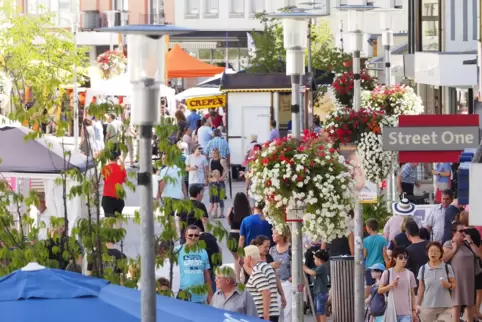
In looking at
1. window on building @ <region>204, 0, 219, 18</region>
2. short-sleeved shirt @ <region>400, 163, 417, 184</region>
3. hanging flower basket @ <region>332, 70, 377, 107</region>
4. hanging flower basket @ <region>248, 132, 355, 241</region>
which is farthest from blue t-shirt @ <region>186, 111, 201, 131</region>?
window on building @ <region>204, 0, 219, 18</region>

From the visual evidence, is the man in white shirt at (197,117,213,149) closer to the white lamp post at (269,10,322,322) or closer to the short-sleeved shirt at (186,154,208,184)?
the short-sleeved shirt at (186,154,208,184)

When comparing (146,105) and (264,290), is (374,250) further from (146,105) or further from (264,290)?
(146,105)

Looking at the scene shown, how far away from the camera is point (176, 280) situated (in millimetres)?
20984

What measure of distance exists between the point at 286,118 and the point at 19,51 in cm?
994

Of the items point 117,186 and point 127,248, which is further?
point 127,248

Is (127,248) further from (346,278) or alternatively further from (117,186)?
(117,186)

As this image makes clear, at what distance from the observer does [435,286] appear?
16766 millimetres

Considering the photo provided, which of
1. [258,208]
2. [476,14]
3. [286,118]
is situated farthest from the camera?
[286,118]

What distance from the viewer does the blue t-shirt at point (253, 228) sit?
19.4 m

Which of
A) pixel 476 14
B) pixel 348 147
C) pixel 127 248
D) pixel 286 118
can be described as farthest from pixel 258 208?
pixel 286 118

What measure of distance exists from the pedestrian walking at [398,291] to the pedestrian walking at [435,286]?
1.12 feet

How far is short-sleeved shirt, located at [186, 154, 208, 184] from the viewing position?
29094mm

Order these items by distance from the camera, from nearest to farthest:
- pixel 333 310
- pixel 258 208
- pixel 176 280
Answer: pixel 333 310 < pixel 258 208 < pixel 176 280

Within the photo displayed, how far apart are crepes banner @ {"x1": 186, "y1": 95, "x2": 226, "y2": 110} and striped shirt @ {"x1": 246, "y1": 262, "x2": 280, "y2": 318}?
27.9m
